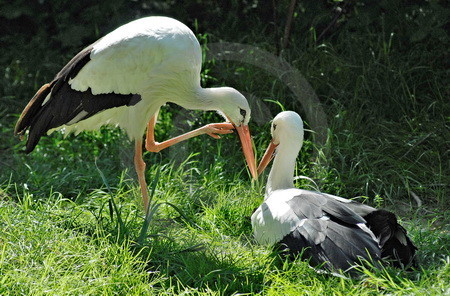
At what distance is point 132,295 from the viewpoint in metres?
3.62

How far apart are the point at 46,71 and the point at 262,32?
2288 millimetres

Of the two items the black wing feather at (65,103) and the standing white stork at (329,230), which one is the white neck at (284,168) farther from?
the black wing feather at (65,103)

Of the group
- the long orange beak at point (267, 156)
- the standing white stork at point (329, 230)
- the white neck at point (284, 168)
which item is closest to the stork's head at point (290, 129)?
the white neck at point (284, 168)

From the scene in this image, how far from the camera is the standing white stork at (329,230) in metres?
3.89

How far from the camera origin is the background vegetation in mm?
3861

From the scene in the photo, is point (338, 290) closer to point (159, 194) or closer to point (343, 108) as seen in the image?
point (159, 194)

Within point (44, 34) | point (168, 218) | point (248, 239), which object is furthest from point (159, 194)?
point (44, 34)

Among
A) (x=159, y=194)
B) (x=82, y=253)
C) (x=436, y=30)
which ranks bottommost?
(x=159, y=194)

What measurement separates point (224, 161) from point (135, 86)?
1034 millimetres

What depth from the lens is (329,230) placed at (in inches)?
157

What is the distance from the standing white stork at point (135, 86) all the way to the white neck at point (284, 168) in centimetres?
23

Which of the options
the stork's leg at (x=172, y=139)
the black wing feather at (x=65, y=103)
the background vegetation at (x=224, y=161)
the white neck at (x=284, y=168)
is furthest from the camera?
the stork's leg at (x=172, y=139)

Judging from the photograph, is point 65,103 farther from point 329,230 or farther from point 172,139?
A: point 329,230

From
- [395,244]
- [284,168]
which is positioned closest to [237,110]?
[284,168]
